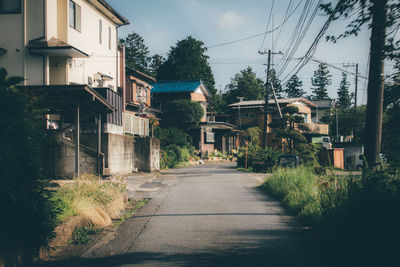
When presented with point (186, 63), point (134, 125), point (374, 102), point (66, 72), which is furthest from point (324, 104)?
point (374, 102)

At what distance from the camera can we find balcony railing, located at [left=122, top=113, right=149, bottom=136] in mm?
21984

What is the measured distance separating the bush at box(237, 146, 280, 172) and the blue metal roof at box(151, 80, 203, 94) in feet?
51.5

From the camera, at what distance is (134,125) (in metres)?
23.5

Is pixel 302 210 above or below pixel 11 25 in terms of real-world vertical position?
below

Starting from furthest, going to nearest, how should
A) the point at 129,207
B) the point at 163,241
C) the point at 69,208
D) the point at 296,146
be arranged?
the point at 296,146 → the point at 129,207 → the point at 69,208 → the point at 163,241

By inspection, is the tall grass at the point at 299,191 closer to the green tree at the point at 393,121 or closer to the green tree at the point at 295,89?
the green tree at the point at 393,121

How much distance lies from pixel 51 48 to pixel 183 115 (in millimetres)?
25380

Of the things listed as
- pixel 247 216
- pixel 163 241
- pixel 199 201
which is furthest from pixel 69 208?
pixel 199 201

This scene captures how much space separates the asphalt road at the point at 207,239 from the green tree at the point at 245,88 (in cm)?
6729

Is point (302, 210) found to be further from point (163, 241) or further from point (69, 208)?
point (69, 208)

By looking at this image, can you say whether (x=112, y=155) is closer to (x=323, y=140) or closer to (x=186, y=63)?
(x=323, y=140)

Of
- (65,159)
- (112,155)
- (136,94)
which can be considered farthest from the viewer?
(136,94)

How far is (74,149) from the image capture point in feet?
52.3

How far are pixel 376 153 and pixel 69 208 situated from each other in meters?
6.29
